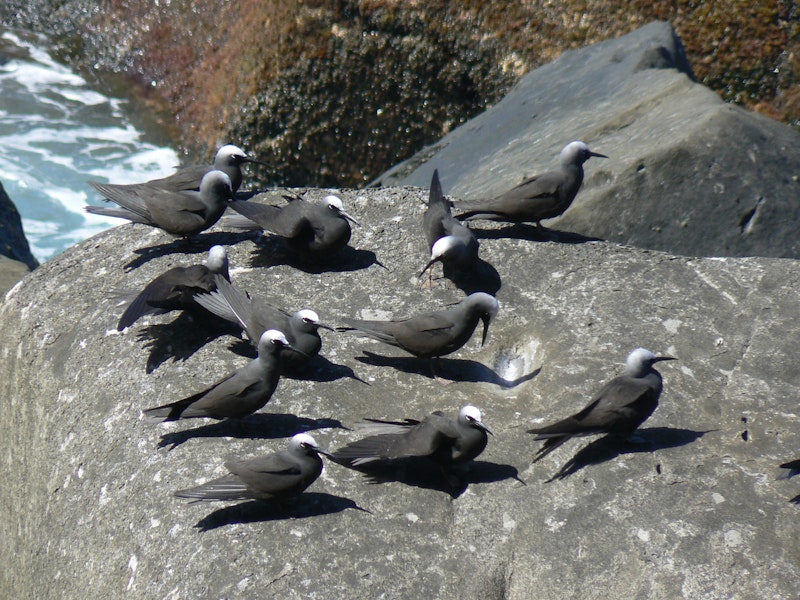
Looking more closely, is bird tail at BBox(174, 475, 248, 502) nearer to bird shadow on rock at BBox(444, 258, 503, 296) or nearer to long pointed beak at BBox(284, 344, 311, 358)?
long pointed beak at BBox(284, 344, 311, 358)

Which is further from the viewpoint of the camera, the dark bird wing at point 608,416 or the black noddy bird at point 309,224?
the black noddy bird at point 309,224

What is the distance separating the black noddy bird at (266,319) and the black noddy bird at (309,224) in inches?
32.7

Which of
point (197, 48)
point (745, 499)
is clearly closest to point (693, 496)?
point (745, 499)

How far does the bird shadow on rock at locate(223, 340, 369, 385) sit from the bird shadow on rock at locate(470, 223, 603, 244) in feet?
5.78

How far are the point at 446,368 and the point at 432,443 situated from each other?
1.15m

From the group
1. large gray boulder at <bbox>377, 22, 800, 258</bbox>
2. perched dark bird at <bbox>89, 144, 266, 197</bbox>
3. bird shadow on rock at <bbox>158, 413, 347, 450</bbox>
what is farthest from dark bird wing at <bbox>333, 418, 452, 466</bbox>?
perched dark bird at <bbox>89, 144, 266, 197</bbox>

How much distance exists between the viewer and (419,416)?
16.7 feet

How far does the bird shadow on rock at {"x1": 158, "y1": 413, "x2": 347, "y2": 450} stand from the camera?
487cm

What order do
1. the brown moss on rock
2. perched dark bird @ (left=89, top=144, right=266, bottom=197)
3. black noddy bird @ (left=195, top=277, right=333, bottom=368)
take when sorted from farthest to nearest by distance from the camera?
the brown moss on rock → perched dark bird @ (left=89, top=144, right=266, bottom=197) → black noddy bird @ (left=195, top=277, right=333, bottom=368)

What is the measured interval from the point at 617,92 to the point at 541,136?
2.38ft

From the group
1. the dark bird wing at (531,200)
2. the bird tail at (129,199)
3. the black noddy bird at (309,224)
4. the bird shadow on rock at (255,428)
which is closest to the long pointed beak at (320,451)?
the bird shadow on rock at (255,428)

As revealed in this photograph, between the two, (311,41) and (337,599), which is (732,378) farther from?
(311,41)

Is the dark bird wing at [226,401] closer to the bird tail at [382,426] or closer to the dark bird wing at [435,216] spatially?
the bird tail at [382,426]

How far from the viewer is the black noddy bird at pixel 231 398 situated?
474 cm
